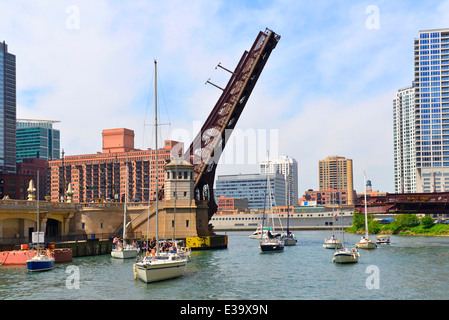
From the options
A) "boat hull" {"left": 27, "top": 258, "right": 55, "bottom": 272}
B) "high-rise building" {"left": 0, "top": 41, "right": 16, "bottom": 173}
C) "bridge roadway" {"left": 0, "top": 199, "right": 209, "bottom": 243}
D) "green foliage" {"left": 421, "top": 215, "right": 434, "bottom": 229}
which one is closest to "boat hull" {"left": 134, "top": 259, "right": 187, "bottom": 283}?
"boat hull" {"left": 27, "top": 258, "right": 55, "bottom": 272}

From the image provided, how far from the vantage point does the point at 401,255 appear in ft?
185

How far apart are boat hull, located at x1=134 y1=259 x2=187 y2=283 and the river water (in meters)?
0.45

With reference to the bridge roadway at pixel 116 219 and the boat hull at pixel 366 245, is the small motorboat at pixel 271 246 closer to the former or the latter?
the bridge roadway at pixel 116 219

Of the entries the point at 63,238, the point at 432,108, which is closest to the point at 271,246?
the point at 63,238

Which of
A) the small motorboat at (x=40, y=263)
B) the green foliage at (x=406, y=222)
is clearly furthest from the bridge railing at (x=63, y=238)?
the green foliage at (x=406, y=222)

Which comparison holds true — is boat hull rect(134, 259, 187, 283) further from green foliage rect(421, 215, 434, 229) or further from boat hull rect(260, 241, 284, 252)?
green foliage rect(421, 215, 434, 229)

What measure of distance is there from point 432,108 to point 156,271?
15230cm

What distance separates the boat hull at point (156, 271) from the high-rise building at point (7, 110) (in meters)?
166

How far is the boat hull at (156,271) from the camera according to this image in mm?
33156

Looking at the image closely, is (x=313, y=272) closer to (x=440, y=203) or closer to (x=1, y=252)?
(x=1, y=252)

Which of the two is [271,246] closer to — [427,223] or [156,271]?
[156,271]
